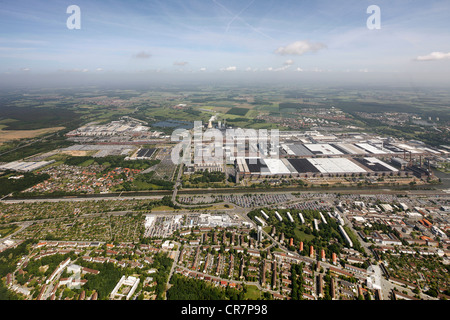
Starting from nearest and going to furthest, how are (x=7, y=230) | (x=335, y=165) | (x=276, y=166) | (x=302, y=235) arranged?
(x=302, y=235) → (x=7, y=230) → (x=276, y=166) → (x=335, y=165)

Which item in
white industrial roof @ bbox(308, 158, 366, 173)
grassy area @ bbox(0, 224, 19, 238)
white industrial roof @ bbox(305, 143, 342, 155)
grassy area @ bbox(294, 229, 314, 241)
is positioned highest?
white industrial roof @ bbox(305, 143, 342, 155)

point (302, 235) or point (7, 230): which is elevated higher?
point (7, 230)

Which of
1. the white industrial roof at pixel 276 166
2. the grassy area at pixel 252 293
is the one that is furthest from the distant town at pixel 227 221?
the white industrial roof at pixel 276 166

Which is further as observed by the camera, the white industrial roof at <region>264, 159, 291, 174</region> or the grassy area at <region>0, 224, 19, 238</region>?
the white industrial roof at <region>264, 159, 291, 174</region>

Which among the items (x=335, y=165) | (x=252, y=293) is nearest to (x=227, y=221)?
(x=252, y=293)

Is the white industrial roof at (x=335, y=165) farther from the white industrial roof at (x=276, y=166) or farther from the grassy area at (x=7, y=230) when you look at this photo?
the grassy area at (x=7, y=230)

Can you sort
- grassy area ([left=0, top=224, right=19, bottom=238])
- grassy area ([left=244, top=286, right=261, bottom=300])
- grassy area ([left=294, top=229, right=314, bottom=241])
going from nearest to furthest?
grassy area ([left=244, top=286, right=261, bottom=300]) < grassy area ([left=294, top=229, right=314, bottom=241]) < grassy area ([left=0, top=224, right=19, bottom=238])

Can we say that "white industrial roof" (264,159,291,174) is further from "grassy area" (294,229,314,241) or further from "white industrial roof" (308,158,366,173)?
"grassy area" (294,229,314,241)

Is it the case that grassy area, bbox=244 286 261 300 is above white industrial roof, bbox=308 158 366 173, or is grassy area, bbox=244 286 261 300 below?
below

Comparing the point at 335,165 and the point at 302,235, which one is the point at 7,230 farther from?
the point at 335,165

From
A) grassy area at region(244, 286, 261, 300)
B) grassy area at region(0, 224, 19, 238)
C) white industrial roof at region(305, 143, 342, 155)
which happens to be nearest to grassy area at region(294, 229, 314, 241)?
grassy area at region(244, 286, 261, 300)
